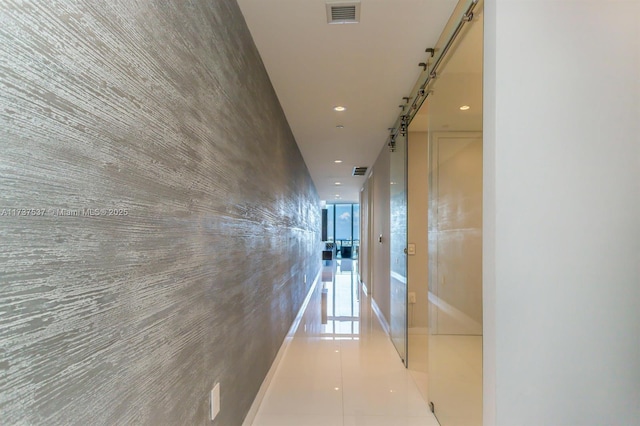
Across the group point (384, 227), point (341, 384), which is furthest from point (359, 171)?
point (341, 384)

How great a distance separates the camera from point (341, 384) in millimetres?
2900

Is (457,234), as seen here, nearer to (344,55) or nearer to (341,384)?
(344,55)

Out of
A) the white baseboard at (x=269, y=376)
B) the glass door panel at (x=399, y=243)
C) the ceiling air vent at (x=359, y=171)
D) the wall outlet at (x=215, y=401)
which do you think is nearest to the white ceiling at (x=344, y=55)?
the glass door panel at (x=399, y=243)

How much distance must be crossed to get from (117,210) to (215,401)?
1.15m

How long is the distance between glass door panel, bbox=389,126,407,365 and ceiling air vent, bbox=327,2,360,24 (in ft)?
5.48

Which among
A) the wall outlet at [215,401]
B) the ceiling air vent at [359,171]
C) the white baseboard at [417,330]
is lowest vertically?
the white baseboard at [417,330]

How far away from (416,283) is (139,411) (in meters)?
3.69

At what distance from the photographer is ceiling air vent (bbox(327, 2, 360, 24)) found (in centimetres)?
190

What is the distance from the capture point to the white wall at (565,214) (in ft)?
4.57

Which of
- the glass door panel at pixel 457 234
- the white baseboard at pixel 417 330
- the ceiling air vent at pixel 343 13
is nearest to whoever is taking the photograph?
the glass door panel at pixel 457 234

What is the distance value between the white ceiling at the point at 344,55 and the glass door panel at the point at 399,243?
49 centimetres

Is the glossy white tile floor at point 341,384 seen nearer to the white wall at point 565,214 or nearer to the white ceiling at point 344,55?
the white wall at point 565,214

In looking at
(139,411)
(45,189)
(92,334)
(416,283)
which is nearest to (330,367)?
(416,283)

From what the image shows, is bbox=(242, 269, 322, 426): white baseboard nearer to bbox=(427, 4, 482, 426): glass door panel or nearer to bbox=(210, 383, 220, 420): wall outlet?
bbox=(210, 383, 220, 420): wall outlet
